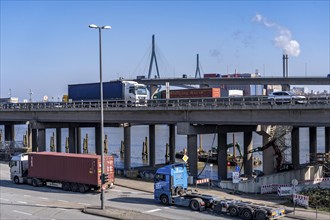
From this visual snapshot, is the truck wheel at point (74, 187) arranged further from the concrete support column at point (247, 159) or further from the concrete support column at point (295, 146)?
the concrete support column at point (295, 146)

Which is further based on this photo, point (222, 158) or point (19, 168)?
point (222, 158)

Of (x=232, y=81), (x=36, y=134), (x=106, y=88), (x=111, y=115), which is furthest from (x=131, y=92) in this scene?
(x=232, y=81)

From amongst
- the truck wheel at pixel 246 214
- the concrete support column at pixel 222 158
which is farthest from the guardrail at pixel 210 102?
the truck wheel at pixel 246 214

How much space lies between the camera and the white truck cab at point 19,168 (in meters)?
43.9

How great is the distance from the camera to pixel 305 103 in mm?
39500

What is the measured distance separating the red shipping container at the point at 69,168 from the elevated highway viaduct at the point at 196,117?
35.6 feet

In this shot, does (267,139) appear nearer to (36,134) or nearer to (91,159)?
(91,159)

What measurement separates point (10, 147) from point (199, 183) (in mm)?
40735

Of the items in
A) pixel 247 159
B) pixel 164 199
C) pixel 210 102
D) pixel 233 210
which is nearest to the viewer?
pixel 233 210

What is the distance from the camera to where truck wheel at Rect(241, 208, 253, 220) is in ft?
91.2

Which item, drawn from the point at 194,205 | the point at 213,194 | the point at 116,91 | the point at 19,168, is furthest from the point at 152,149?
the point at 194,205

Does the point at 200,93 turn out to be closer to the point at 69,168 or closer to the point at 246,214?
the point at 69,168

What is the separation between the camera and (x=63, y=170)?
3969 centimetres

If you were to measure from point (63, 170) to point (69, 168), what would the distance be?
880 mm
